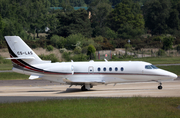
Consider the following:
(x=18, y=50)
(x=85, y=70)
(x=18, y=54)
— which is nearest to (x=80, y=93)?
(x=85, y=70)

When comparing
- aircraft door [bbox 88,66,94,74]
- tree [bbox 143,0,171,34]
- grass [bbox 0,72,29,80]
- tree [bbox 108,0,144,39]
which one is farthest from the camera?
tree [bbox 143,0,171,34]

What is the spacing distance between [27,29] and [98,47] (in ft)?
135

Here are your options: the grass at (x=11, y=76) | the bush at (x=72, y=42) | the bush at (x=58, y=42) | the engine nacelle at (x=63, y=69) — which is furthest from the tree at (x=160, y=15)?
the engine nacelle at (x=63, y=69)

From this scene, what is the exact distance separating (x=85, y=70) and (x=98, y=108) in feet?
34.5

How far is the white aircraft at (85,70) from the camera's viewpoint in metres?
27.0

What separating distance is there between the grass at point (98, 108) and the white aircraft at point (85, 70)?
6.81m

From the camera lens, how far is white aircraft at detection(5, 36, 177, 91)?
88.7ft

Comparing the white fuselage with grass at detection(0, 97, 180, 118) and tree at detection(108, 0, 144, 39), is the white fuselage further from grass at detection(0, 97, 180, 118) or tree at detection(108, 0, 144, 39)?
tree at detection(108, 0, 144, 39)

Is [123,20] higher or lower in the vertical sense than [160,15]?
lower

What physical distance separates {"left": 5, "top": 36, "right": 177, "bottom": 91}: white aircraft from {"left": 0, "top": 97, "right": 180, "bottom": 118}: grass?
22.3 feet

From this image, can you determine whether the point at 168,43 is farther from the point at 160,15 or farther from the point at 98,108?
the point at 98,108

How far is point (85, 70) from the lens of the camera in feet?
91.8

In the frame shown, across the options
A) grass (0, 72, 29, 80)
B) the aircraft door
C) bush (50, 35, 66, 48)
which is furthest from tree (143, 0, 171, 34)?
the aircraft door

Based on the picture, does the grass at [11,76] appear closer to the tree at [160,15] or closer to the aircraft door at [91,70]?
the aircraft door at [91,70]
